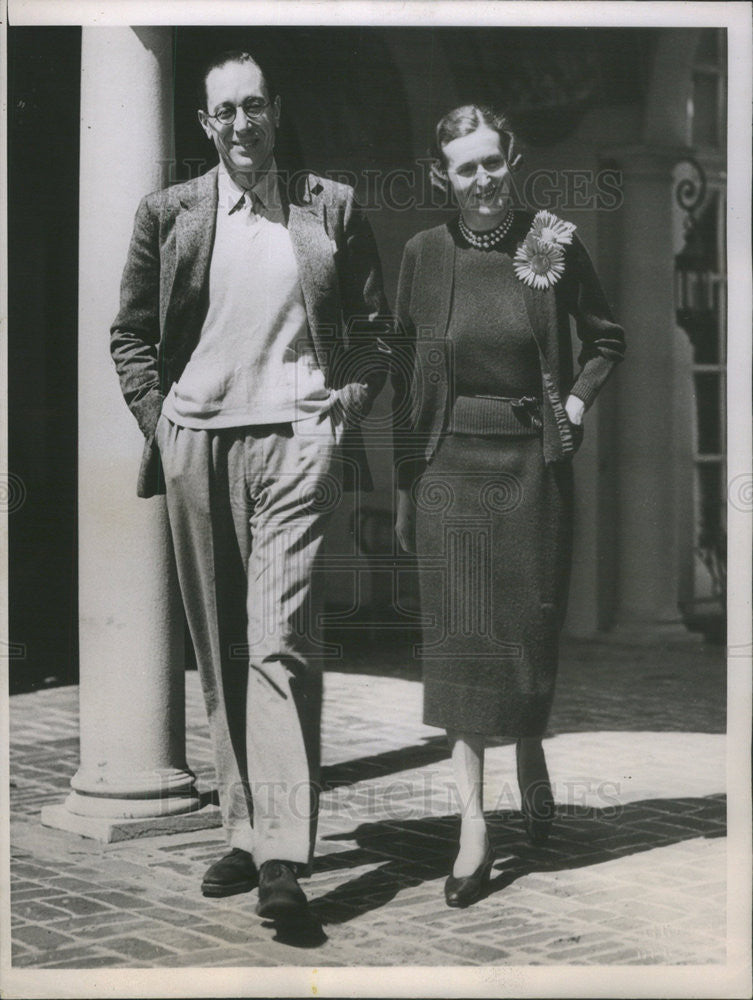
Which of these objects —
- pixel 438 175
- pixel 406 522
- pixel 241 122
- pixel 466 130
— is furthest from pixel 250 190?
pixel 406 522

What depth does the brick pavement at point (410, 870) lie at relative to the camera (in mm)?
5066

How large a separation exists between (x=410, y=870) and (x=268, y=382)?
1.68 meters

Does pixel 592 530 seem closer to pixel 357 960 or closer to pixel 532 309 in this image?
pixel 532 309

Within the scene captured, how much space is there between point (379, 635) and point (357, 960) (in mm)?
1002

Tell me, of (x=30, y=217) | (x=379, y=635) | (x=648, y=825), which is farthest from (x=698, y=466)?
(x=30, y=217)

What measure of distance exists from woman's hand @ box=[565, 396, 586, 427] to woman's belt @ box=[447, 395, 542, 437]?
98mm

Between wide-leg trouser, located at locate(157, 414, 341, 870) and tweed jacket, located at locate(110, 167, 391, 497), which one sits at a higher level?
tweed jacket, located at locate(110, 167, 391, 497)

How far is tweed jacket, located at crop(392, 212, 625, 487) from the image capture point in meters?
5.30

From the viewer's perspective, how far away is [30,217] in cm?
545

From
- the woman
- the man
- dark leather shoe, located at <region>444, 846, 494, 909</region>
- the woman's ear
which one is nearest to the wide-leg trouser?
the man

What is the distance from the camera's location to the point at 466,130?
5.25m

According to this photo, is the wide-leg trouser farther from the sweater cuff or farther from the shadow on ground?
the sweater cuff

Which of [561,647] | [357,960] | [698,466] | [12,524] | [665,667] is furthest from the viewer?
[665,667]

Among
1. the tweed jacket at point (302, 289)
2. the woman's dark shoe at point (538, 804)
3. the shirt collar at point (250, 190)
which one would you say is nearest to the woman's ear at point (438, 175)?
the tweed jacket at point (302, 289)
